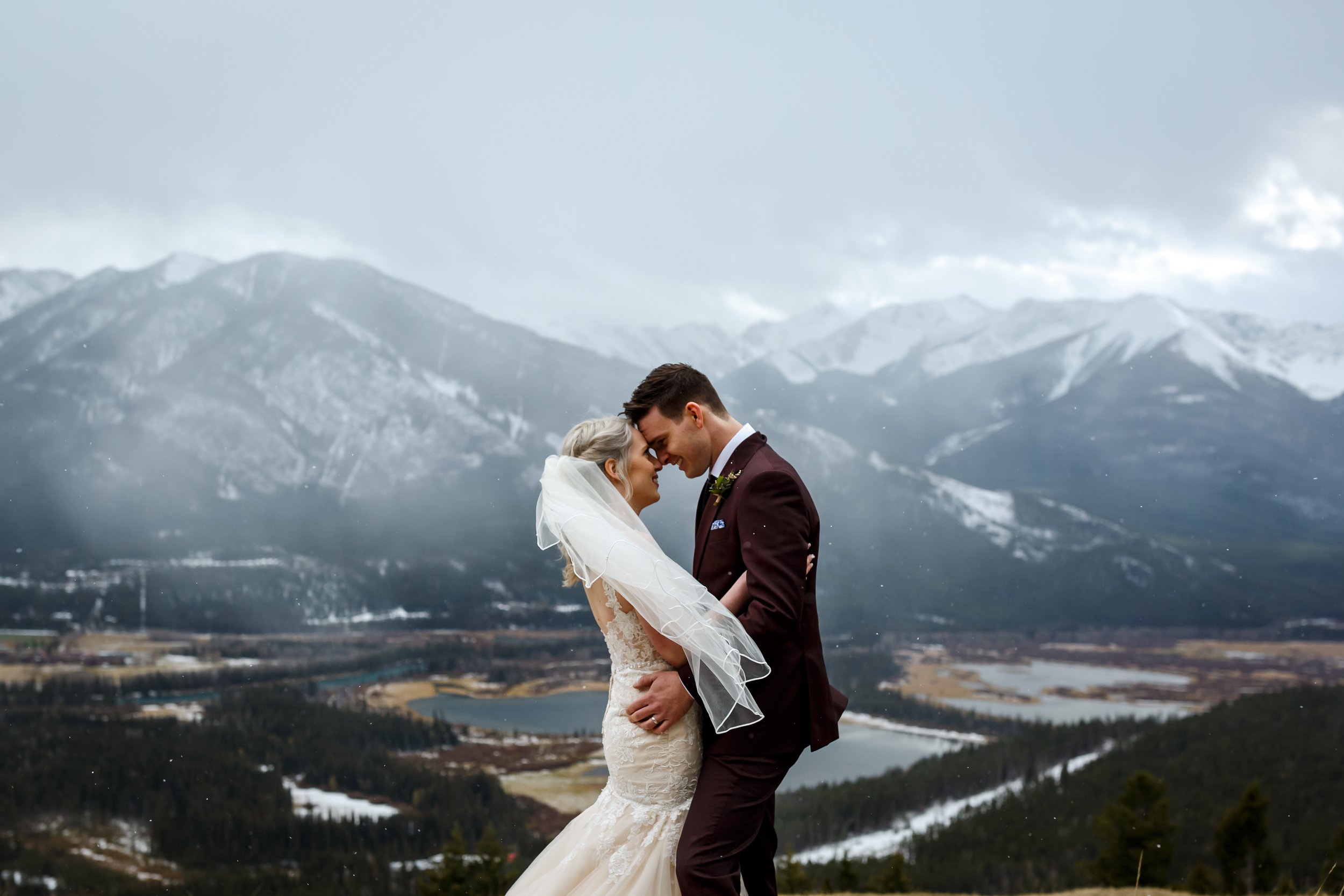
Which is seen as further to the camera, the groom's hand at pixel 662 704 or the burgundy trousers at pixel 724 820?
the groom's hand at pixel 662 704

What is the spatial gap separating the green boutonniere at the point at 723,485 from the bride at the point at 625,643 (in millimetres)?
366

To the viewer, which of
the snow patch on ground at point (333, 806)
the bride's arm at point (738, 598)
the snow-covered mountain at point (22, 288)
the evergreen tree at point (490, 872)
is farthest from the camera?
the snow-covered mountain at point (22, 288)

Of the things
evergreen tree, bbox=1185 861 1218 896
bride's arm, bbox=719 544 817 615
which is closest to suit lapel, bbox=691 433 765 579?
bride's arm, bbox=719 544 817 615

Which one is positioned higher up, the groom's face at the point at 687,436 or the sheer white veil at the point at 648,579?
the groom's face at the point at 687,436

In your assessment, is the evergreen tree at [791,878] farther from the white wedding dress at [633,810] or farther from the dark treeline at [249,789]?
→ the dark treeline at [249,789]

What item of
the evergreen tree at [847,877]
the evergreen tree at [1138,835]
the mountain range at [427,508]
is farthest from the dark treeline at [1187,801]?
the mountain range at [427,508]

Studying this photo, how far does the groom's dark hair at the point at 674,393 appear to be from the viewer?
4.40m

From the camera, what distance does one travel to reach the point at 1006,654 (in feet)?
506

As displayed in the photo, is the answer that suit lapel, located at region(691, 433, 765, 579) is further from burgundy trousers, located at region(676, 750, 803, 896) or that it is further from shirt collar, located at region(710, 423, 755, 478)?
burgundy trousers, located at region(676, 750, 803, 896)

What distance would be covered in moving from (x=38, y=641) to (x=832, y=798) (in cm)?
9471

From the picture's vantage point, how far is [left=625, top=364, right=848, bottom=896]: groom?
3959mm

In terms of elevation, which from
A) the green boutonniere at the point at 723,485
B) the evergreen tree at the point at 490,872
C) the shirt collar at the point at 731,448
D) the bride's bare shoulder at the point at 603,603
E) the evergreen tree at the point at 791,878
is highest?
the shirt collar at the point at 731,448

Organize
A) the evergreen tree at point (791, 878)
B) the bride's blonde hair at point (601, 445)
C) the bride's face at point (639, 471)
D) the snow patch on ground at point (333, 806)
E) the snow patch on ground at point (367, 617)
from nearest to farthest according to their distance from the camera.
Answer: the bride's blonde hair at point (601, 445)
the bride's face at point (639, 471)
the evergreen tree at point (791, 878)
the snow patch on ground at point (333, 806)
the snow patch on ground at point (367, 617)

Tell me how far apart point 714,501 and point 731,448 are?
26 cm
